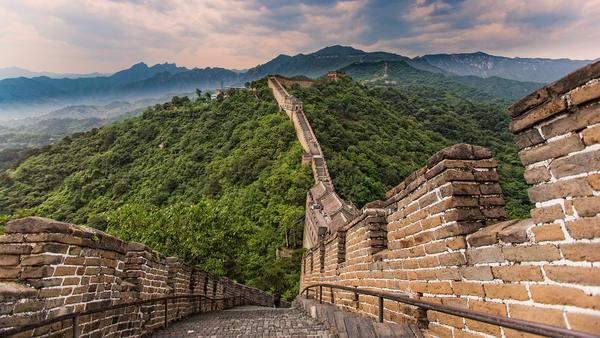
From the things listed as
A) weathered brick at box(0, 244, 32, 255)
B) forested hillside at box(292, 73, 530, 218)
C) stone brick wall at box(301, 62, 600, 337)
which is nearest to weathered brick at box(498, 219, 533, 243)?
stone brick wall at box(301, 62, 600, 337)

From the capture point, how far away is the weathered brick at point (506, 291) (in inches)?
96.6

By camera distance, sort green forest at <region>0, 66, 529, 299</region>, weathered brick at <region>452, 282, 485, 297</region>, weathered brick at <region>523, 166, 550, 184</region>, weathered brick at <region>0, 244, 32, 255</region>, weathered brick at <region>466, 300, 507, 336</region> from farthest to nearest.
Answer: green forest at <region>0, 66, 529, 299</region>, weathered brick at <region>0, 244, 32, 255</region>, weathered brick at <region>452, 282, 485, 297</region>, weathered brick at <region>466, 300, 507, 336</region>, weathered brick at <region>523, 166, 550, 184</region>

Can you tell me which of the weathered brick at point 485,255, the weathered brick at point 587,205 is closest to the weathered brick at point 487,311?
the weathered brick at point 485,255

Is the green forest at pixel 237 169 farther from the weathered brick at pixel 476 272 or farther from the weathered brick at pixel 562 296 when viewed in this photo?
the weathered brick at pixel 562 296

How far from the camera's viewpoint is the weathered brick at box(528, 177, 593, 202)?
2043 mm

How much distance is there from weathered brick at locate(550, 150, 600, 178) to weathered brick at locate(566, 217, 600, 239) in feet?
0.80

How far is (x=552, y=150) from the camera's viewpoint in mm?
2234

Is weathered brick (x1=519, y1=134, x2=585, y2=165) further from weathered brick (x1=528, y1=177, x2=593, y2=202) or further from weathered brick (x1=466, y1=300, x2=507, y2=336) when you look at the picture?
weathered brick (x1=466, y1=300, x2=507, y2=336)

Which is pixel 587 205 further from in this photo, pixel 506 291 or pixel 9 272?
pixel 9 272

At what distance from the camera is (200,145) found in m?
66.1

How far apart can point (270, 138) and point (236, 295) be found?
134 feet

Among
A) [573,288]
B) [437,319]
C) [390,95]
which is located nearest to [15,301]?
[437,319]

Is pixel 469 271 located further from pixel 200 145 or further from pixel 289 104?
pixel 200 145

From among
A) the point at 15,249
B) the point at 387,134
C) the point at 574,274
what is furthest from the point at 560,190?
the point at 387,134
